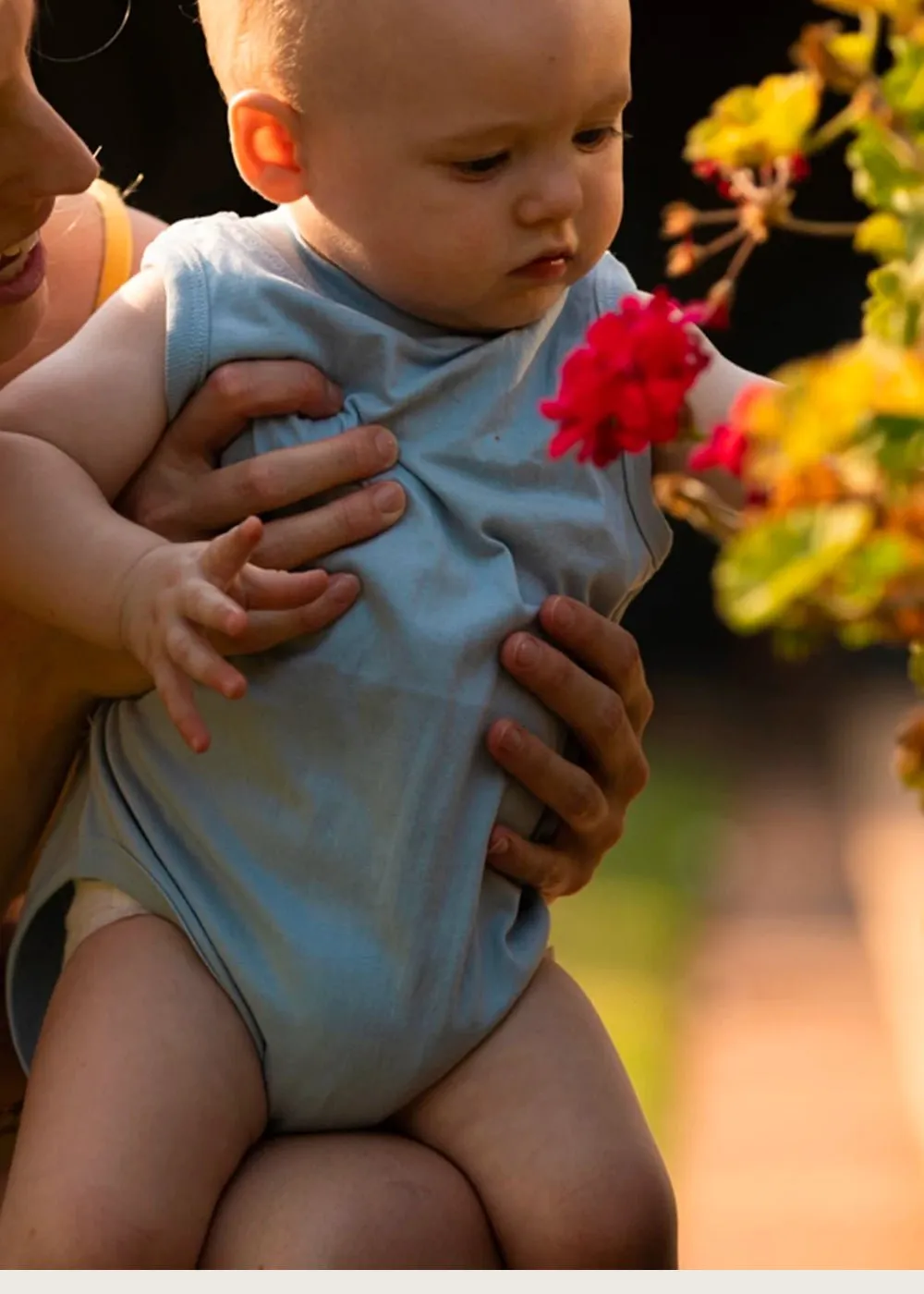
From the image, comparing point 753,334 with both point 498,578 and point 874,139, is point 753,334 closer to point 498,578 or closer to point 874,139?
point 498,578

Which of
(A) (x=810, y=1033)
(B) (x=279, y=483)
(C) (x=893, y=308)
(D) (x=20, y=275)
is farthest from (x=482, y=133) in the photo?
(A) (x=810, y=1033)

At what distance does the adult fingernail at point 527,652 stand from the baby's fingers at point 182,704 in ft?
0.81

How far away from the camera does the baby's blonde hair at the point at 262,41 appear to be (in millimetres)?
1321

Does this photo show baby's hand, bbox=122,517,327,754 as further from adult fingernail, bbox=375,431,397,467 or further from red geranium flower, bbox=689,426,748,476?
red geranium flower, bbox=689,426,748,476

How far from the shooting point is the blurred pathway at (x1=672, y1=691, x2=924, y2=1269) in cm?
337

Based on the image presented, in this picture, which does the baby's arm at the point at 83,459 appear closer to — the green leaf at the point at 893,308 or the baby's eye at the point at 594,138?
the baby's eye at the point at 594,138

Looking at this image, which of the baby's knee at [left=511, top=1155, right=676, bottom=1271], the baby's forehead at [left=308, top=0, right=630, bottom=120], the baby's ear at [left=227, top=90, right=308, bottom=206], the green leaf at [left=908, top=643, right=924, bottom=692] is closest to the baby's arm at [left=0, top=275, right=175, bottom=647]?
the baby's ear at [left=227, top=90, right=308, bottom=206]

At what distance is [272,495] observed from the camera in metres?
1.38

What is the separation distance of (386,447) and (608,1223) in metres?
0.56

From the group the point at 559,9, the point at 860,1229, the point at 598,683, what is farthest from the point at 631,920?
the point at 559,9

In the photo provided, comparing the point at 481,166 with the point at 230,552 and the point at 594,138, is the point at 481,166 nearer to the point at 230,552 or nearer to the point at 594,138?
the point at 594,138

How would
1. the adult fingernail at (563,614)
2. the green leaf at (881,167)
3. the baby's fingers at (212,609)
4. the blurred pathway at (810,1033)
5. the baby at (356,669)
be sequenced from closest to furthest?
the green leaf at (881,167) < the baby's fingers at (212,609) < the baby at (356,669) < the adult fingernail at (563,614) < the blurred pathway at (810,1033)

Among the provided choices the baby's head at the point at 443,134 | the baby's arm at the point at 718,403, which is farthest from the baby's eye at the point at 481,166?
the baby's arm at the point at 718,403

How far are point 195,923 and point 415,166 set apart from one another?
0.54m
